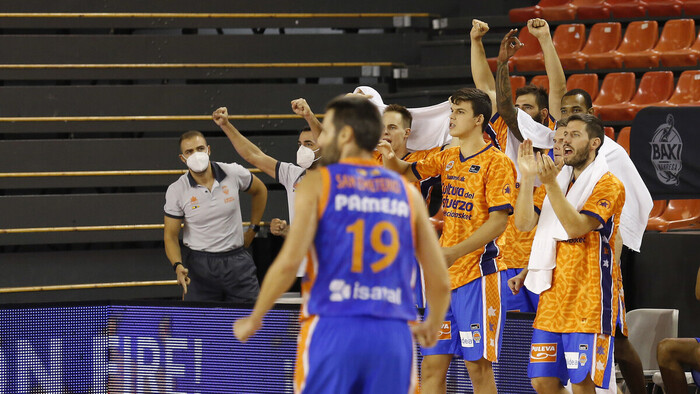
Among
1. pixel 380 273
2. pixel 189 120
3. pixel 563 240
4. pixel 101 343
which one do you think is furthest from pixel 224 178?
pixel 380 273

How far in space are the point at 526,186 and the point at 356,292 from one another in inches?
72.8

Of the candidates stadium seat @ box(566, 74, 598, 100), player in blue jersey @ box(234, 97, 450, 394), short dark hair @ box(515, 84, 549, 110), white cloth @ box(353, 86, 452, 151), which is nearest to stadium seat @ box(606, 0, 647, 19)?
stadium seat @ box(566, 74, 598, 100)

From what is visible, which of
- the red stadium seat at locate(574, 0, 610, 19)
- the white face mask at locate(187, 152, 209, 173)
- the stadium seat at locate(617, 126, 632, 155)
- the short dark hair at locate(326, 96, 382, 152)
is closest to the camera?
the short dark hair at locate(326, 96, 382, 152)

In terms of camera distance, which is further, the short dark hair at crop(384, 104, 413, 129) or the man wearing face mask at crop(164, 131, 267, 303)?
the man wearing face mask at crop(164, 131, 267, 303)

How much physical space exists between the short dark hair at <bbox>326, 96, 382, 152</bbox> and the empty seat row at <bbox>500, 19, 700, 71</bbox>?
731cm

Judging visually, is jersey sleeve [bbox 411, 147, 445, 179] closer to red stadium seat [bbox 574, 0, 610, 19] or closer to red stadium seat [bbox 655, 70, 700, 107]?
red stadium seat [bbox 655, 70, 700, 107]

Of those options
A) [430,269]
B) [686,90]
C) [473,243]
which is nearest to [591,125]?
[473,243]

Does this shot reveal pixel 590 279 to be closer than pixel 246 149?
Yes

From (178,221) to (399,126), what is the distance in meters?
2.38

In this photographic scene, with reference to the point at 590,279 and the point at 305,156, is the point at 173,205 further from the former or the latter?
the point at 590,279

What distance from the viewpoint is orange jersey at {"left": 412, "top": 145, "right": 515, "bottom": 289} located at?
5.03 metres

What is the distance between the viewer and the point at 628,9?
10.6 meters

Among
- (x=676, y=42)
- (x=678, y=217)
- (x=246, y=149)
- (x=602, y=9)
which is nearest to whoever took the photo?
(x=246, y=149)

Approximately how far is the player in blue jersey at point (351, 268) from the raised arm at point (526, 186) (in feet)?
5.03
